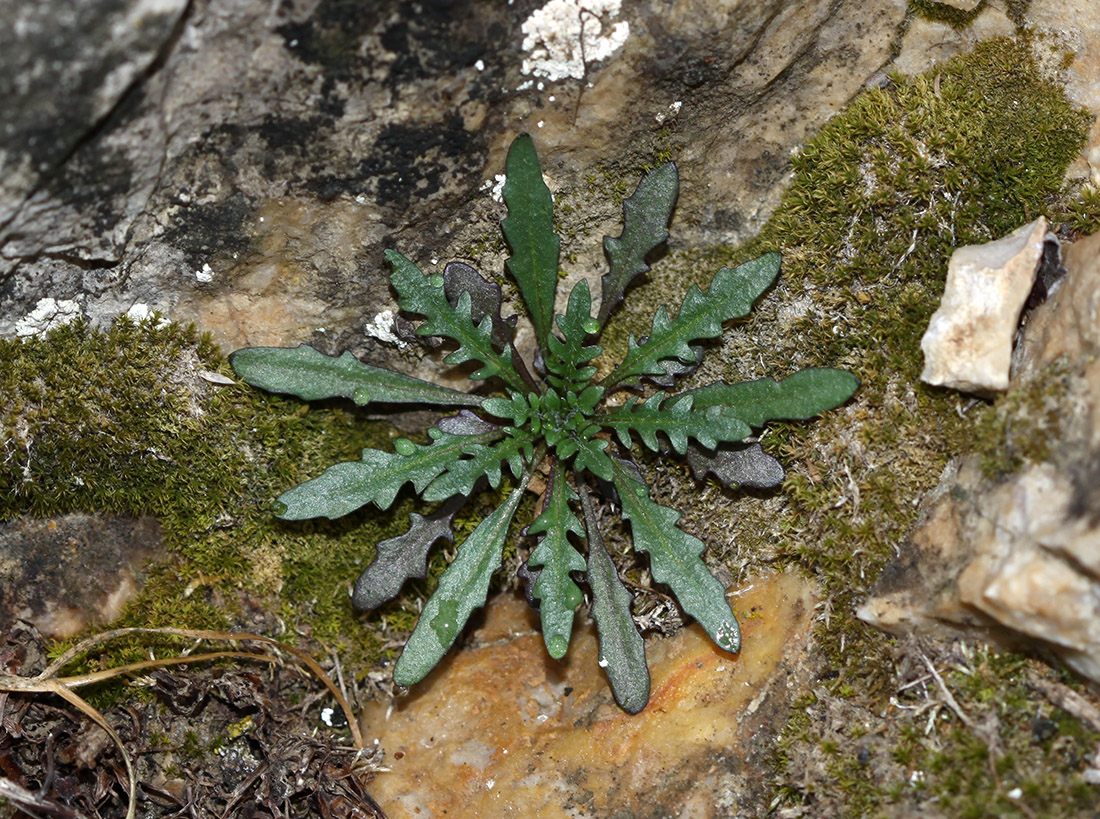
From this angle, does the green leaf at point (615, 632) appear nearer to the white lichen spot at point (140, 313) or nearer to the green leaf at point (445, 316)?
the green leaf at point (445, 316)

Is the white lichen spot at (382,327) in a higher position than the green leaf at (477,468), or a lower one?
higher

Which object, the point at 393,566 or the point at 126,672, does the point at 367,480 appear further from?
the point at 126,672

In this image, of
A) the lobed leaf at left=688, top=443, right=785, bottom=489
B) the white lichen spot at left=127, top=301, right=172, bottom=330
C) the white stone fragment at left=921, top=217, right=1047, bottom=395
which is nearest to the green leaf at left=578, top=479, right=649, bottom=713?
the lobed leaf at left=688, top=443, right=785, bottom=489

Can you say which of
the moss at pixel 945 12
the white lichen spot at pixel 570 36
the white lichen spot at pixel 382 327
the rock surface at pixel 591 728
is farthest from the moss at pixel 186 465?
the moss at pixel 945 12

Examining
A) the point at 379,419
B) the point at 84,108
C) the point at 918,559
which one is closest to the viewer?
the point at 84,108

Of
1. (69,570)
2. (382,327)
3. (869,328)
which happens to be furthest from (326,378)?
(869,328)

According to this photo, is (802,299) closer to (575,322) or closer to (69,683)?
(575,322)

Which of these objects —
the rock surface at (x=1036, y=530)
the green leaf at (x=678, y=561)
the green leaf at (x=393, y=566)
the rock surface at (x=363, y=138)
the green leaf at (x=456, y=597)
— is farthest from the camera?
the green leaf at (x=393, y=566)

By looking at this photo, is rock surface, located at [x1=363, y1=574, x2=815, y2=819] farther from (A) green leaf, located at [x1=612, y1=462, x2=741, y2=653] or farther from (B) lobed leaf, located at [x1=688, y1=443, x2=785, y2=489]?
(B) lobed leaf, located at [x1=688, y1=443, x2=785, y2=489]

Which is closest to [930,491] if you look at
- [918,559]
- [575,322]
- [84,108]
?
[918,559]
